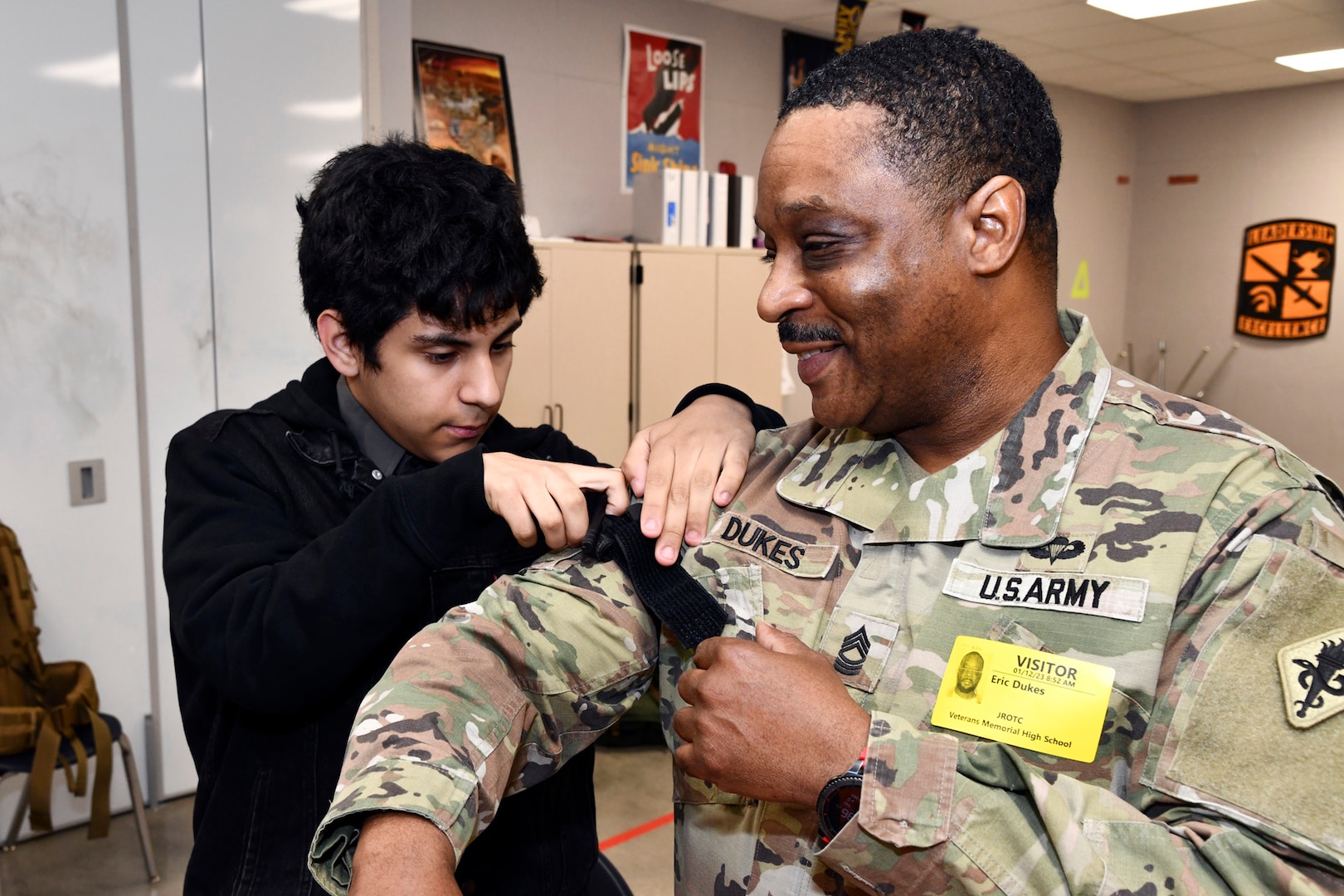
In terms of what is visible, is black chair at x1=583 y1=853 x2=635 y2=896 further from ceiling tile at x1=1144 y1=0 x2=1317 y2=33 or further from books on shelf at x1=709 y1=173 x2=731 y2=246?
ceiling tile at x1=1144 y1=0 x2=1317 y2=33

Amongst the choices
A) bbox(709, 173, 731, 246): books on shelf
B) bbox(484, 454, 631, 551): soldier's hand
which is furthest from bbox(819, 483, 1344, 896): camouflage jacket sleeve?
bbox(709, 173, 731, 246): books on shelf

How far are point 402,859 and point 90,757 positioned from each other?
246cm

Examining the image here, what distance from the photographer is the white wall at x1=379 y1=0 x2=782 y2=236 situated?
172 inches

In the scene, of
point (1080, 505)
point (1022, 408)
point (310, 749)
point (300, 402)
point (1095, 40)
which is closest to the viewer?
point (1080, 505)

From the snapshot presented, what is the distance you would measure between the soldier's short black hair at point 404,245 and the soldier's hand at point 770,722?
608mm

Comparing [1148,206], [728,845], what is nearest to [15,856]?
[728,845]

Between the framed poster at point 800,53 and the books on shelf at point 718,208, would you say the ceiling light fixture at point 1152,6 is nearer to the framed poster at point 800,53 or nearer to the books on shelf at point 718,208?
the framed poster at point 800,53

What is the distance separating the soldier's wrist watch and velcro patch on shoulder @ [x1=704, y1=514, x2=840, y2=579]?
31 cm

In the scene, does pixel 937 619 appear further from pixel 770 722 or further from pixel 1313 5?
pixel 1313 5

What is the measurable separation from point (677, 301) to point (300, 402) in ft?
10.9

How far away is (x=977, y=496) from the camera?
1072 millimetres

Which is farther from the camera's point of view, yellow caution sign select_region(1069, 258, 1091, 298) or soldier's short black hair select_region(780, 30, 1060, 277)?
yellow caution sign select_region(1069, 258, 1091, 298)

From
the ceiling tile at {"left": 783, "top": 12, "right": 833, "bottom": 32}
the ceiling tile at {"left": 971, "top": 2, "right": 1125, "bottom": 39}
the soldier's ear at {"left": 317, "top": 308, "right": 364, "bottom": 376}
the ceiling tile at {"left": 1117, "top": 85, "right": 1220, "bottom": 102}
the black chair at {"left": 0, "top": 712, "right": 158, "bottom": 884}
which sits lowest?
the black chair at {"left": 0, "top": 712, "right": 158, "bottom": 884}

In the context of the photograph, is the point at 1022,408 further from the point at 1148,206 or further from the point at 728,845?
the point at 1148,206
